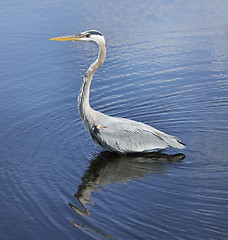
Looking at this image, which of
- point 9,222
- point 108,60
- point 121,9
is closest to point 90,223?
point 9,222

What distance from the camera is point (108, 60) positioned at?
12.1 m

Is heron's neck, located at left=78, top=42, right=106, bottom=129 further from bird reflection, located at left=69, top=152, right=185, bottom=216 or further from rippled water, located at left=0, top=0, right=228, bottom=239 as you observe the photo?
bird reflection, located at left=69, top=152, right=185, bottom=216

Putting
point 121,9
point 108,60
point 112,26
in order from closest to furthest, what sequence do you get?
point 108,60 → point 112,26 → point 121,9

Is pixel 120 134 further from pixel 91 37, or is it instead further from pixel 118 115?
pixel 91 37

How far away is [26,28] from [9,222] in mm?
10983

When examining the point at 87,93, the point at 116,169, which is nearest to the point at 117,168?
the point at 116,169

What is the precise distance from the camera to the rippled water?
585cm

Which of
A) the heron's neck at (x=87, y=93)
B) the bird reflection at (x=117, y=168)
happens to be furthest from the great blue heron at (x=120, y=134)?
the bird reflection at (x=117, y=168)

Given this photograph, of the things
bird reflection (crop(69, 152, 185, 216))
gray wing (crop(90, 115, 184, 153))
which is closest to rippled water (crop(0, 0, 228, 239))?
bird reflection (crop(69, 152, 185, 216))

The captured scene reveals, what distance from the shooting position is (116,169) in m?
7.30

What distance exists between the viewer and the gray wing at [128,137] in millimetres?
7629

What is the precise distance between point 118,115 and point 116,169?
1935 mm

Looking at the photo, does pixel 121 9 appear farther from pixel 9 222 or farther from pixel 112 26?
pixel 9 222

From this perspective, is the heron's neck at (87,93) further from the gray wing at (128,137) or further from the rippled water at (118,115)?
the rippled water at (118,115)
